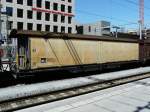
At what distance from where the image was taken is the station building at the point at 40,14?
54.4 m

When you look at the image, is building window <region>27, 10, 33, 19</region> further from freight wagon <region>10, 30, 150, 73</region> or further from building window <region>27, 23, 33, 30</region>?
freight wagon <region>10, 30, 150, 73</region>

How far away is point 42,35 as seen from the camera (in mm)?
15367

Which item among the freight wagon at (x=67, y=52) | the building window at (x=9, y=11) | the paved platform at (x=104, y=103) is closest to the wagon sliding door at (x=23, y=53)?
the freight wagon at (x=67, y=52)

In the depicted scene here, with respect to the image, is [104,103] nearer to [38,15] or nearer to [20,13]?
[20,13]

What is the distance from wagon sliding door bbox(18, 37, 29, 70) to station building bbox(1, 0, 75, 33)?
39158mm

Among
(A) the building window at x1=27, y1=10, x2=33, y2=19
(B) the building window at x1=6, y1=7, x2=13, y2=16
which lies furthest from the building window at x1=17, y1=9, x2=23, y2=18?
(B) the building window at x1=6, y1=7, x2=13, y2=16

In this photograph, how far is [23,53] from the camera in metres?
15.0

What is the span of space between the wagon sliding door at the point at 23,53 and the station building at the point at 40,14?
39158 millimetres

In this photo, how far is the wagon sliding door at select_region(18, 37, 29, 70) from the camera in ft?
48.2

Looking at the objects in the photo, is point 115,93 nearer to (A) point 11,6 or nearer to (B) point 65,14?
(A) point 11,6

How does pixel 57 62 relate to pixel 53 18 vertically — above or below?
below

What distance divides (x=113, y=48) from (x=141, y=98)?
10.9m

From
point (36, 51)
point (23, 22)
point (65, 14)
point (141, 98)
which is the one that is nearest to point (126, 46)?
point (36, 51)

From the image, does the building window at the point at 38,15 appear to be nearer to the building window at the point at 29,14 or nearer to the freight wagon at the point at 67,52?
the building window at the point at 29,14
